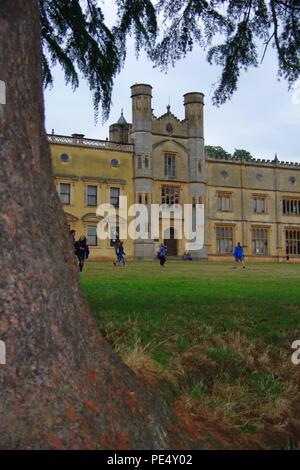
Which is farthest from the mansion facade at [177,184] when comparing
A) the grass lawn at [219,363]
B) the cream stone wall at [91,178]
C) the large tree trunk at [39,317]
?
the large tree trunk at [39,317]

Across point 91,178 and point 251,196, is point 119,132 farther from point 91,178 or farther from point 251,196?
point 251,196

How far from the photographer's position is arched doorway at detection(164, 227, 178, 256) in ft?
145

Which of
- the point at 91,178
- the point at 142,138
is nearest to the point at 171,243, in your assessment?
the point at 91,178

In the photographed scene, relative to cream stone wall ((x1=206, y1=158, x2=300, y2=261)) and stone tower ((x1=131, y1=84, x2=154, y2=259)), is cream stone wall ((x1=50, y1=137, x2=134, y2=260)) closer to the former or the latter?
stone tower ((x1=131, y1=84, x2=154, y2=259))

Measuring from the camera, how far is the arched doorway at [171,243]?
145 feet

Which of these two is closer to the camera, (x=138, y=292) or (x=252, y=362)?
(x=252, y=362)

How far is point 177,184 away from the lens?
45438 millimetres

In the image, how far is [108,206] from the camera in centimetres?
4256

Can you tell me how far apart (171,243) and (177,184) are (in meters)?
5.14

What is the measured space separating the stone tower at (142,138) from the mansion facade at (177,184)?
3.2 inches

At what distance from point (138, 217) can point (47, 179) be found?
4016 cm

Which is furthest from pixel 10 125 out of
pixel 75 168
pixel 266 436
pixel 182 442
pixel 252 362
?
pixel 75 168

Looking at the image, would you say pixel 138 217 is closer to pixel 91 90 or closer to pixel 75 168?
pixel 75 168
